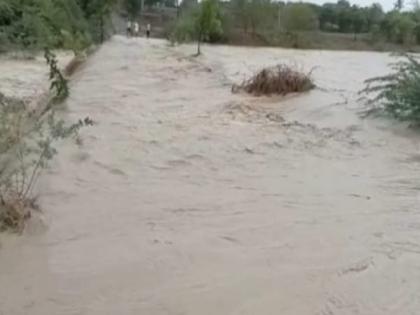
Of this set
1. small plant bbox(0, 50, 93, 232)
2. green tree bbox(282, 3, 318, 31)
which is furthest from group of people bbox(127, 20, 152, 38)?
small plant bbox(0, 50, 93, 232)

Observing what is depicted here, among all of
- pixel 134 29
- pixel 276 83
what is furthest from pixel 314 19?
pixel 276 83

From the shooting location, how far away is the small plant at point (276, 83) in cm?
1162

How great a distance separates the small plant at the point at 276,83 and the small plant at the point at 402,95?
216cm

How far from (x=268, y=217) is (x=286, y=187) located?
0.78 m

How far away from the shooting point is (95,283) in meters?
4.05

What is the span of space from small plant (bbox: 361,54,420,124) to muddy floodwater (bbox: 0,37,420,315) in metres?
0.22

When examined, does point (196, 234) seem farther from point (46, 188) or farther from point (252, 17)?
point (252, 17)

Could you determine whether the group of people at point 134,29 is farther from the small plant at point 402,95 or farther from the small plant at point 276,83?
the small plant at point 402,95

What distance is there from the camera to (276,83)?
11.7m

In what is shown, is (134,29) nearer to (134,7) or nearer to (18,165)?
(134,7)

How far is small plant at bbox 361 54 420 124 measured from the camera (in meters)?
8.59

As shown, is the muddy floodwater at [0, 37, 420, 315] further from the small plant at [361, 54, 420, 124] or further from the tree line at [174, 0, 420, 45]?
the tree line at [174, 0, 420, 45]

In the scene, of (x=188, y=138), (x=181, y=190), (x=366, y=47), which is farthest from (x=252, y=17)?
(x=181, y=190)

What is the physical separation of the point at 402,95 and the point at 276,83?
3.20 metres
